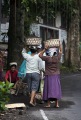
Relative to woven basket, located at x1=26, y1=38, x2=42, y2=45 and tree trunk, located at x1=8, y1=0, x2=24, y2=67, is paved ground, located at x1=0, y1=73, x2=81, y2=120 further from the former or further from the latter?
tree trunk, located at x1=8, y1=0, x2=24, y2=67

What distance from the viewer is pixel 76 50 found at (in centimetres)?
3083

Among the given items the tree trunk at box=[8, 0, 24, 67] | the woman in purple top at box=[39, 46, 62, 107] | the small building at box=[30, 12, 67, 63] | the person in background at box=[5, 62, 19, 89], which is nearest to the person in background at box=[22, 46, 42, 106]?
the woman in purple top at box=[39, 46, 62, 107]

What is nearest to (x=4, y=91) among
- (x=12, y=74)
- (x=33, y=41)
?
(x=33, y=41)

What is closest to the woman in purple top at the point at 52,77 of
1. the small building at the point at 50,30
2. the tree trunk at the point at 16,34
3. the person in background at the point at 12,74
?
the person in background at the point at 12,74

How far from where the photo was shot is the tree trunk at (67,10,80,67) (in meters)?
30.7

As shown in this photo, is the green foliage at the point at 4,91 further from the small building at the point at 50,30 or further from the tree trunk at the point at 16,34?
the small building at the point at 50,30

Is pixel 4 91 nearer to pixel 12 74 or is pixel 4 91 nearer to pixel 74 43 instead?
pixel 12 74

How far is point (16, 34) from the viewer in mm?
15180

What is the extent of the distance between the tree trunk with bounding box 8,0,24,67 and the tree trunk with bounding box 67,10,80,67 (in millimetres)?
15641

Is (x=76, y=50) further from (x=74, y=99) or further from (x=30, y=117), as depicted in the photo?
(x=30, y=117)

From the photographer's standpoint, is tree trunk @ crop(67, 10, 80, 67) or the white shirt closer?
the white shirt

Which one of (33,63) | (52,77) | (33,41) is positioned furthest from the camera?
(33,41)

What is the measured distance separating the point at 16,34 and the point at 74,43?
16.3 m

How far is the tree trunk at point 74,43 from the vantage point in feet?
101
